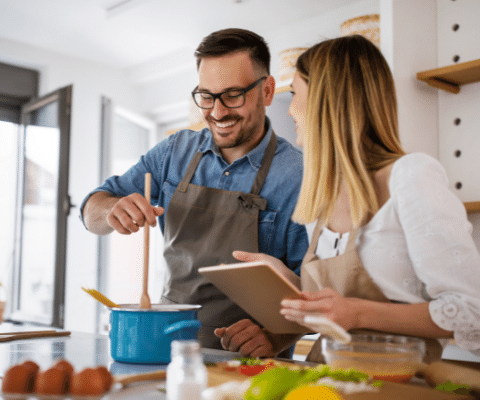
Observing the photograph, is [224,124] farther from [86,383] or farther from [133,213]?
[86,383]


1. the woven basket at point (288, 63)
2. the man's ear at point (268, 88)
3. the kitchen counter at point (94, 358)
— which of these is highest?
the woven basket at point (288, 63)

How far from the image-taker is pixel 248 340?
1.33 metres

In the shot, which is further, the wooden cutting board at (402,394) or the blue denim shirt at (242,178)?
the blue denim shirt at (242,178)

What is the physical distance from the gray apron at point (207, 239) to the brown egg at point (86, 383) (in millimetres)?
813

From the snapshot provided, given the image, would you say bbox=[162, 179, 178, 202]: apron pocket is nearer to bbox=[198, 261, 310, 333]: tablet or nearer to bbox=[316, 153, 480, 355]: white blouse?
bbox=[198, 261, 310, 333]: tablet

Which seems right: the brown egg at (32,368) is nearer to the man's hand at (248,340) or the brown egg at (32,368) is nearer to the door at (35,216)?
the man's hand at (248,340)

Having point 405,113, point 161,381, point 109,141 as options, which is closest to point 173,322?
point 161,381

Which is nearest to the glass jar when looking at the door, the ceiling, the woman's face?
the woman's face

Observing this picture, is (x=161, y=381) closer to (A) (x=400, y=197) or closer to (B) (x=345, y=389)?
(B) (x=345, y=389)

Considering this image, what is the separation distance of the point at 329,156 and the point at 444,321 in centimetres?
45

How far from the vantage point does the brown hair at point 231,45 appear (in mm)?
1772

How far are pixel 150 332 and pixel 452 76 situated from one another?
2.06 meters

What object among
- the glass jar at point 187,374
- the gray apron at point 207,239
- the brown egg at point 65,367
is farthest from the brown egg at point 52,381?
the gray apron at point 207,239

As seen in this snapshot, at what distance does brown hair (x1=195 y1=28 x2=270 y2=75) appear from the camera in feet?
5.82
